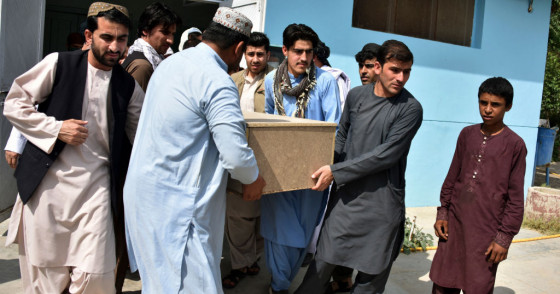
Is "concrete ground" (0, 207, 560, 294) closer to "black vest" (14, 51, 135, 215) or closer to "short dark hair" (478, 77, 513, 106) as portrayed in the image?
"black vest" (14, 51, 135, 215)

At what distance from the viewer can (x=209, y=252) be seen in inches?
96.0

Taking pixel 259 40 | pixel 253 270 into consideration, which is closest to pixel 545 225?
pixel 253 270

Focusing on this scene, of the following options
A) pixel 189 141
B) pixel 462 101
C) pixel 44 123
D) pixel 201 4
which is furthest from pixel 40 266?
pixel 201 4

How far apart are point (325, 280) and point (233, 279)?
996 millimetres

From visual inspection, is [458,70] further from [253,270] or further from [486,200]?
[253,270]

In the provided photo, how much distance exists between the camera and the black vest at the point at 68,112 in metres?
2.60

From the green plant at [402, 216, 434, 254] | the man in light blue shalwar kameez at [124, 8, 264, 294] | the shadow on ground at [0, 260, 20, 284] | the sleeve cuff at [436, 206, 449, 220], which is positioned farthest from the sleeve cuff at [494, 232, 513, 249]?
the shadow on ground at [0, 260, 20, 284]

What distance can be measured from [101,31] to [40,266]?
128 cm

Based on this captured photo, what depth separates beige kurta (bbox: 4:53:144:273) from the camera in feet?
8.52

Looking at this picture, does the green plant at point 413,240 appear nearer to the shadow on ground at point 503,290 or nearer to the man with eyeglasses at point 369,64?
the shadow on ground at point 503,290

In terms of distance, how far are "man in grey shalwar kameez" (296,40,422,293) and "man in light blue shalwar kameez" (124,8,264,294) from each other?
76cm

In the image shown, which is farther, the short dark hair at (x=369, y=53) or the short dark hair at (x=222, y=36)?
the short dark hair at (x=369, y=53)

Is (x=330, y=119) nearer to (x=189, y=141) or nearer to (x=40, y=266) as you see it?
(x=189, y=141)

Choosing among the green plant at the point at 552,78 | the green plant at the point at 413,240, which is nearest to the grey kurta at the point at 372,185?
the green plant at the point at 413,240
